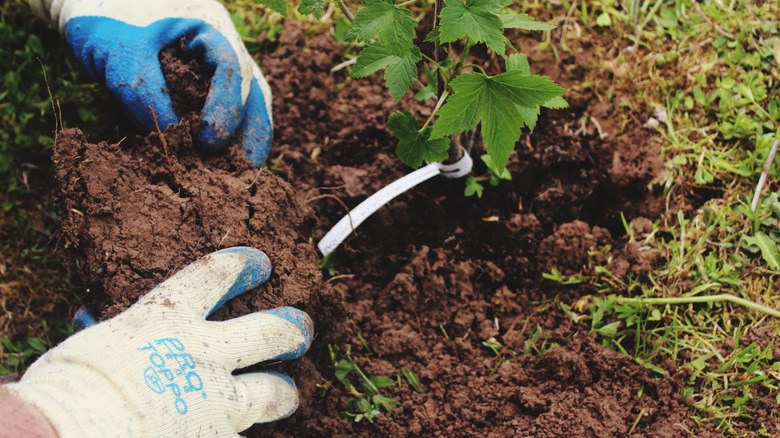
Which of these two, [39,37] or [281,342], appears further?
[39,37]

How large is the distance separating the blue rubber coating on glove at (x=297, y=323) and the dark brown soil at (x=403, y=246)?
7cm

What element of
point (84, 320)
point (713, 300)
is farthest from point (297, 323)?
point (713, 300)

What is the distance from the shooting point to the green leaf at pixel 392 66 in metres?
1.48

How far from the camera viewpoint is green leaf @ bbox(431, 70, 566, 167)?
1.39m

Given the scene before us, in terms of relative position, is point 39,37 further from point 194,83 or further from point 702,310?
point 702,310

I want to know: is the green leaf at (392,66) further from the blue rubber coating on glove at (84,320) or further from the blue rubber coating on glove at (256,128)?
the blue rubber coating on glove at (84,320)

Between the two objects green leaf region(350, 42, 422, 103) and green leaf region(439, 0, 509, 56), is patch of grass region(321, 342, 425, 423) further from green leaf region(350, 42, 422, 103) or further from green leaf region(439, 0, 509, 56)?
green leaf region(439, 0, 509, 56)

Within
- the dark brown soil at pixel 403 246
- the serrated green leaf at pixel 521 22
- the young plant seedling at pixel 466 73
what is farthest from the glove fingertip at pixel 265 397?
the serrated green leaf at pixel 521 22

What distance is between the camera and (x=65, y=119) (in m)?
2.43

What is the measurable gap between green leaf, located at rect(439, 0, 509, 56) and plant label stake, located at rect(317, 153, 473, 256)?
0.74 meters

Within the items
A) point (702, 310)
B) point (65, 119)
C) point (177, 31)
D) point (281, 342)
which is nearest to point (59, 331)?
point (65, 119)

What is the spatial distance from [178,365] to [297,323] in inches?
15.3

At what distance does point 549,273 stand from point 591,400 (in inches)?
19.0

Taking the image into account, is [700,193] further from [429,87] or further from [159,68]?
[159,68]
